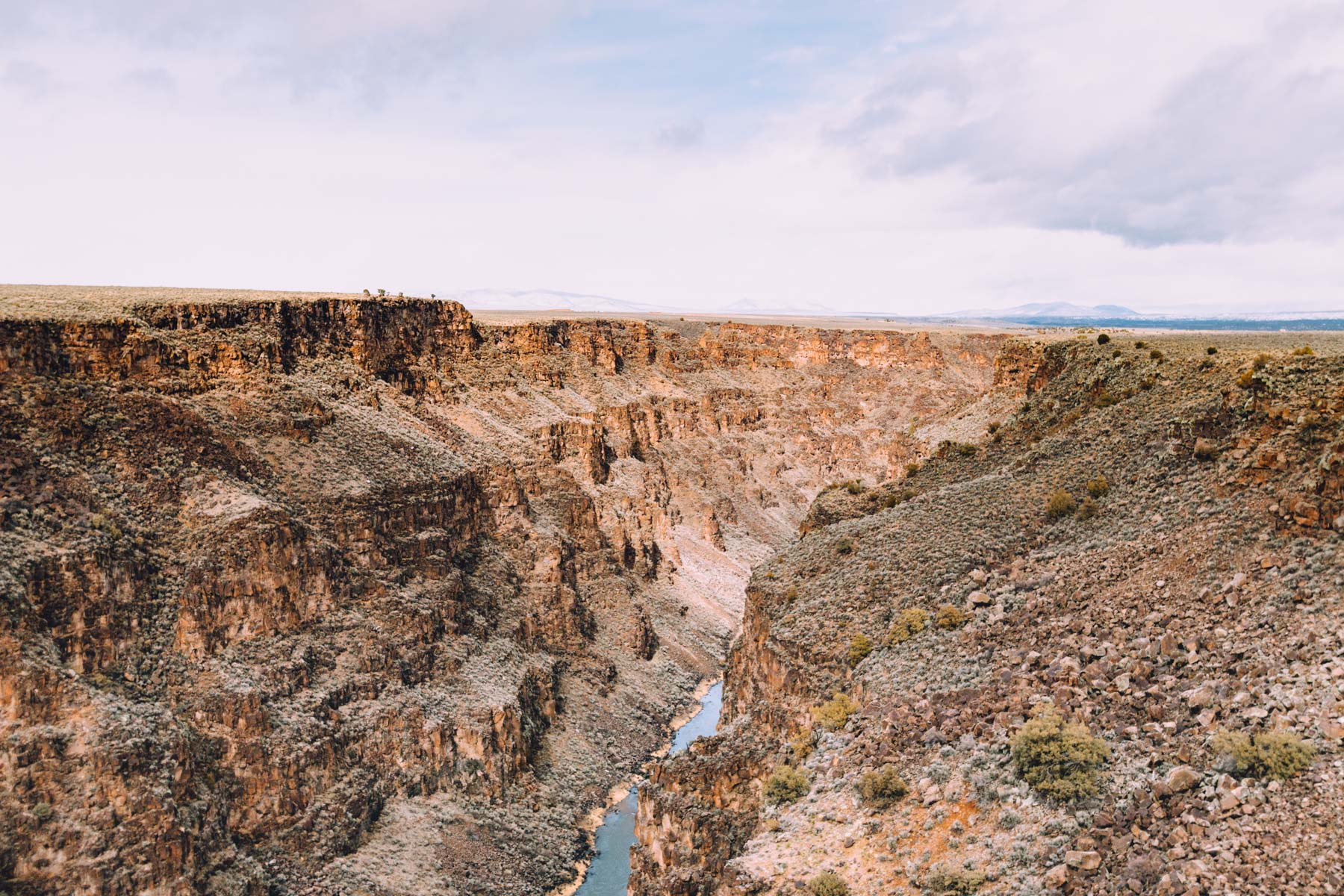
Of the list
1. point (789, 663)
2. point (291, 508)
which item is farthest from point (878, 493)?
point (291, 508)

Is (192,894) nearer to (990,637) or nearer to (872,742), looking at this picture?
(872,742)

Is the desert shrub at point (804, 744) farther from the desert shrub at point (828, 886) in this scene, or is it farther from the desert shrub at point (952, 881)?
the desert shrub at point (952, 881)

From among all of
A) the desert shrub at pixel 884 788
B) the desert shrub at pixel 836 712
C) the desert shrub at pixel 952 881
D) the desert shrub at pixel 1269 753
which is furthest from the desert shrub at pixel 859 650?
the desert shrub at pixel 1269 753

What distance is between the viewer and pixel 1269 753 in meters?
19.7

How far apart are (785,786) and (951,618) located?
8.43 m

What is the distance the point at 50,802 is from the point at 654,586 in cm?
6015

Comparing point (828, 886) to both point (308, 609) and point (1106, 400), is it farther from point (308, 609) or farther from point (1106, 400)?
point (308, 609)

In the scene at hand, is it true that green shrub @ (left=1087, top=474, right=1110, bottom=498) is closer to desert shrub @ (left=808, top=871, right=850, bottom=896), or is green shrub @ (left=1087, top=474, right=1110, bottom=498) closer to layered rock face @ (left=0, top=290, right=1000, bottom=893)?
desert shrub @ (left=808, top=871, right=850, bottom=896)

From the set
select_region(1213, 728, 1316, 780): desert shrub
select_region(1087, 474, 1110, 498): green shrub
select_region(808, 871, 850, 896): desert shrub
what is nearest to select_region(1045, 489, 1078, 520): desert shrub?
select_region(1087, 474, 1110, 498): green shrub

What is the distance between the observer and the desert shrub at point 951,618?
34.1m

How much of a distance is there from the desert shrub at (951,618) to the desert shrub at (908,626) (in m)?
0.55

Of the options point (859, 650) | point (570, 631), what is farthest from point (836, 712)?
point (570, 631)

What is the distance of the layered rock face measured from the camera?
135 ft

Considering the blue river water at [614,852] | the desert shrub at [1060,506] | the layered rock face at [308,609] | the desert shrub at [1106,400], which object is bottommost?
the blue river water at [614,852]
